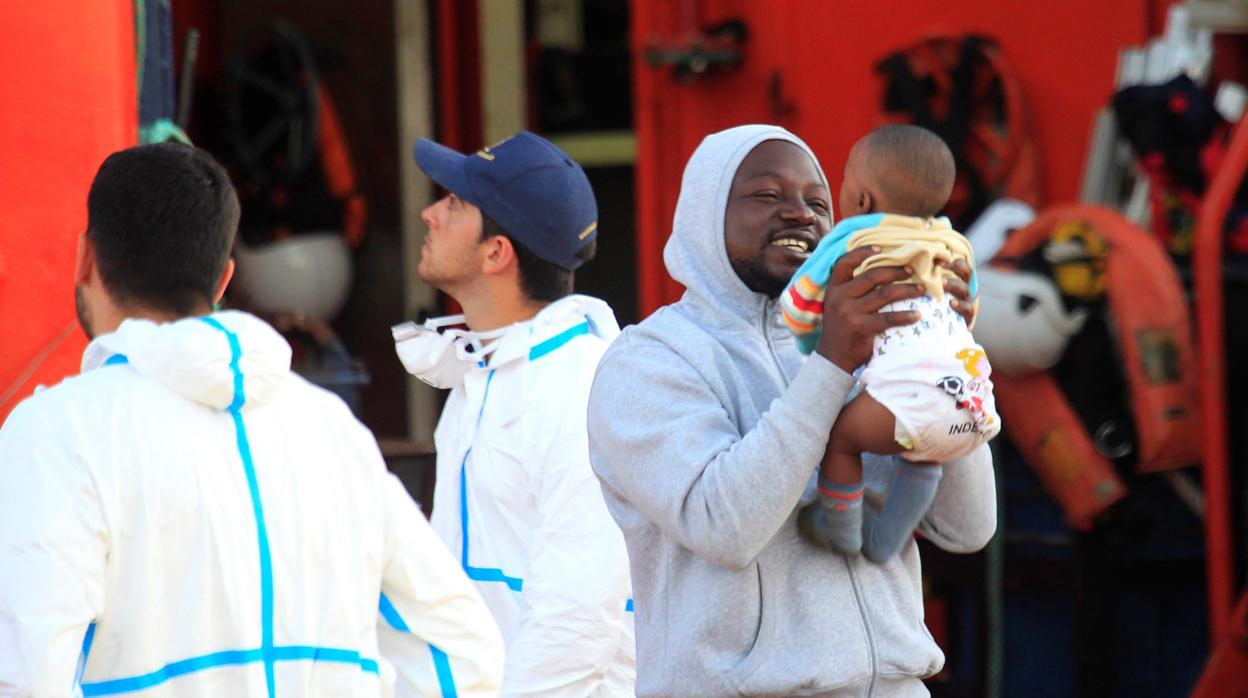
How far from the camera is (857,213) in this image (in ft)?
8.87

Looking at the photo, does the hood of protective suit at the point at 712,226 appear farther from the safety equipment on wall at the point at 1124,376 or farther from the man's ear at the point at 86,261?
the safety equipment on wall at the point at 1124,376

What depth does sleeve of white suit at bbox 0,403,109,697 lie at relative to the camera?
2.37 metres

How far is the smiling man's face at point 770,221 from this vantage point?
2.74m

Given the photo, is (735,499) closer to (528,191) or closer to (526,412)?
(526,412)

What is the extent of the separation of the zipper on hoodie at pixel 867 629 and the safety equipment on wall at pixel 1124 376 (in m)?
3.17

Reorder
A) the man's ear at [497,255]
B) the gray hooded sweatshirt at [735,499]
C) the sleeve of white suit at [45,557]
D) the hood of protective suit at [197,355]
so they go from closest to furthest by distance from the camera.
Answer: the sleeve of white suit at [45,557] → the gray hooded sweatshirt at [735,499] → the hood of protective suit at [197,355] → the man's ear at [497,255]

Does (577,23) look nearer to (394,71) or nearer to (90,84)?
(394,71)

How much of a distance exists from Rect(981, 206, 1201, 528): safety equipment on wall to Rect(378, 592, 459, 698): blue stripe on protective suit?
3.16m

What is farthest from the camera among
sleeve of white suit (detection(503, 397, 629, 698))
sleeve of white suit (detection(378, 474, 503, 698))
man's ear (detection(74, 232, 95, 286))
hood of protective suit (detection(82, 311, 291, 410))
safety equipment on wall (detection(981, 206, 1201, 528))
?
safety equipment on wall (detection(981, 206, 1201, 528))

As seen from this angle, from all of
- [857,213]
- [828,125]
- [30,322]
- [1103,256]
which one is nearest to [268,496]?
[857,213]

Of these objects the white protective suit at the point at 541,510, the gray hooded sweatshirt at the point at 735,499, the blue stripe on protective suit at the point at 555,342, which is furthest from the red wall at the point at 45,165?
the gray hooded sweatshirt at the point at 735,499

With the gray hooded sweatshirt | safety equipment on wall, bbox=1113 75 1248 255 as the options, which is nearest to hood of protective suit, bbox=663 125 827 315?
the gray hooded sweatshirt

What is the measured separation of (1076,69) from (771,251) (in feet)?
13.6

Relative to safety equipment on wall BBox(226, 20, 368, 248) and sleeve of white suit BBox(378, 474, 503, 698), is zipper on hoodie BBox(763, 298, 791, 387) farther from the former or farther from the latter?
safety equipment on wall BBox(226, 20, 368, 248)
